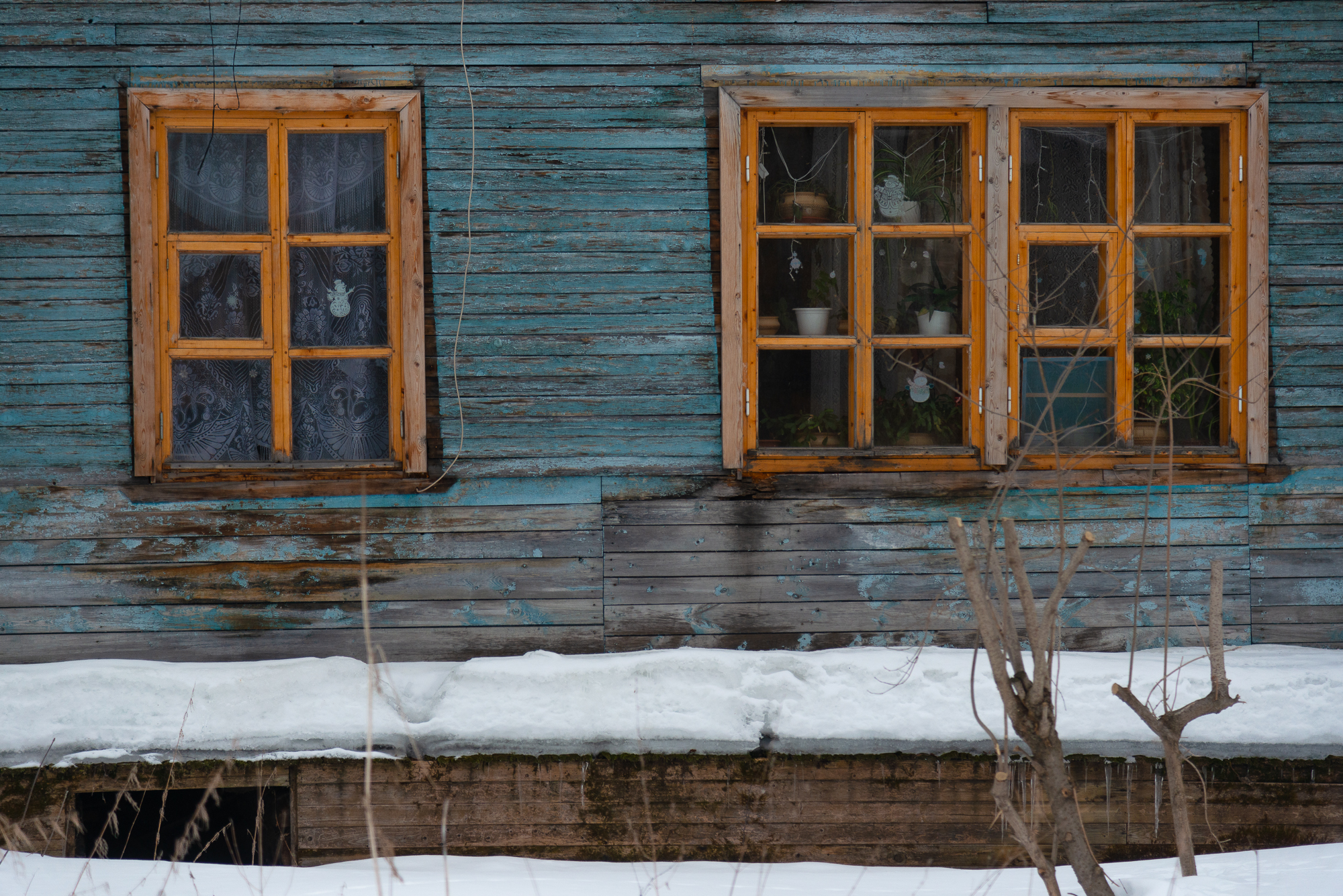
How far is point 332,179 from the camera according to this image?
4.03 m

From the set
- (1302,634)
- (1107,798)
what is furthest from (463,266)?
(1302,634)

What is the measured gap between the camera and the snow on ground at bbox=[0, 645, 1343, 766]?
3518mm

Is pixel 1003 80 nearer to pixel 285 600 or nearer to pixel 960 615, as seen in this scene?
pixel 960 615

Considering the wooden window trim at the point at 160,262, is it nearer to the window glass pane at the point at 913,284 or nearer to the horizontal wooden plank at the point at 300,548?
the horizontal wooden plank at the point at 300,548

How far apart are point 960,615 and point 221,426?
10.4 feet

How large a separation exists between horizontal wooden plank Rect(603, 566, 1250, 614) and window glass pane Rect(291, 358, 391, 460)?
1.17 meters

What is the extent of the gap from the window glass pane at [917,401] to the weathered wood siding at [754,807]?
1.31m

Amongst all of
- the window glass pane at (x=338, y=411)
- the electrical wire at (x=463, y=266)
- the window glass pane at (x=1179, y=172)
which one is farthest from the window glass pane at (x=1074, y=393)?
the window glass pane at (x=338, y=411)

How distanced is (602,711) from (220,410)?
2.01m

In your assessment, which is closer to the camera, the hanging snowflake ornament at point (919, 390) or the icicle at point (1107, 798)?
the icicle at point (1107, 798)

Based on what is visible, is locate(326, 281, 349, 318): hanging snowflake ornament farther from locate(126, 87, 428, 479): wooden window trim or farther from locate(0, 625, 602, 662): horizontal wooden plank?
locate(0, 625, 602, 662): horizontal wooden plank

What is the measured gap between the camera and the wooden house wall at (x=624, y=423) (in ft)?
12.9

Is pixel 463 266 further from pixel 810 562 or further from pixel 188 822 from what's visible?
pixel 188 822

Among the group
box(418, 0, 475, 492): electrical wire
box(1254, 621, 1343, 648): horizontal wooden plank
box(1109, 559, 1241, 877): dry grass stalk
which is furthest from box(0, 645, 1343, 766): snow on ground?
box(418, 0, 475, 492): electrical wire
